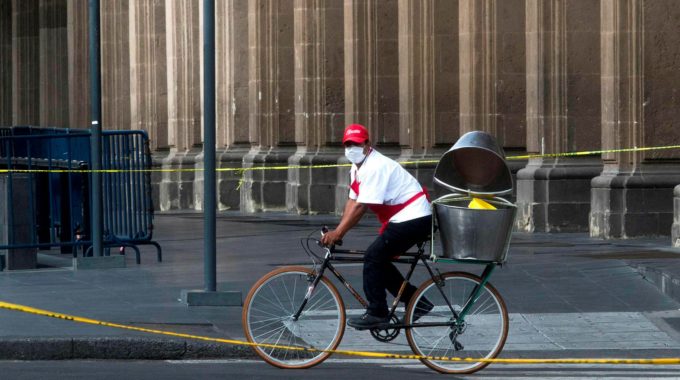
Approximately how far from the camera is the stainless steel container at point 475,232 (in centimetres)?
A: 1170

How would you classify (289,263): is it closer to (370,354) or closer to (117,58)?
(370,354)

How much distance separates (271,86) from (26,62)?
101 ft

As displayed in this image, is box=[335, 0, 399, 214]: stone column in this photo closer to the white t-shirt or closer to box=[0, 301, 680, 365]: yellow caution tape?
box=[0, 301, 680, 365]: yellow caution tape

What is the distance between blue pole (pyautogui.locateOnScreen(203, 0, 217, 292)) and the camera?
15.3 m

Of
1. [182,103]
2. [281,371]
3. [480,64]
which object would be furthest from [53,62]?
[281,371]

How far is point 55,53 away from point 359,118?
1191 inches

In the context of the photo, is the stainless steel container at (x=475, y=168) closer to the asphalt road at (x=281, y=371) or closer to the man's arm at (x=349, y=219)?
the man's arm at (x=349, y=219)

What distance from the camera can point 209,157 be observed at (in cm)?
1551

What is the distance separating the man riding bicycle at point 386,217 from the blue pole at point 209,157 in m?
3.40

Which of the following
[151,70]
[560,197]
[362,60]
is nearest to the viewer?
[560,197]

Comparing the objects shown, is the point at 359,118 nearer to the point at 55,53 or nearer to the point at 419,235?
the point at 419,235

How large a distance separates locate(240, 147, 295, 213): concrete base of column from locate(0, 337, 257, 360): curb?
21.2 meters

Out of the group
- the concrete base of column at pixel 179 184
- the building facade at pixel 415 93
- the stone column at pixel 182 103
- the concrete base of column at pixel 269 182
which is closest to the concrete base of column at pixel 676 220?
the building facade at pixel 415 93

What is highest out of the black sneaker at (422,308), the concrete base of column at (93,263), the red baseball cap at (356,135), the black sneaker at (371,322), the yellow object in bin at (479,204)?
the red baseball cap at (356,135)
